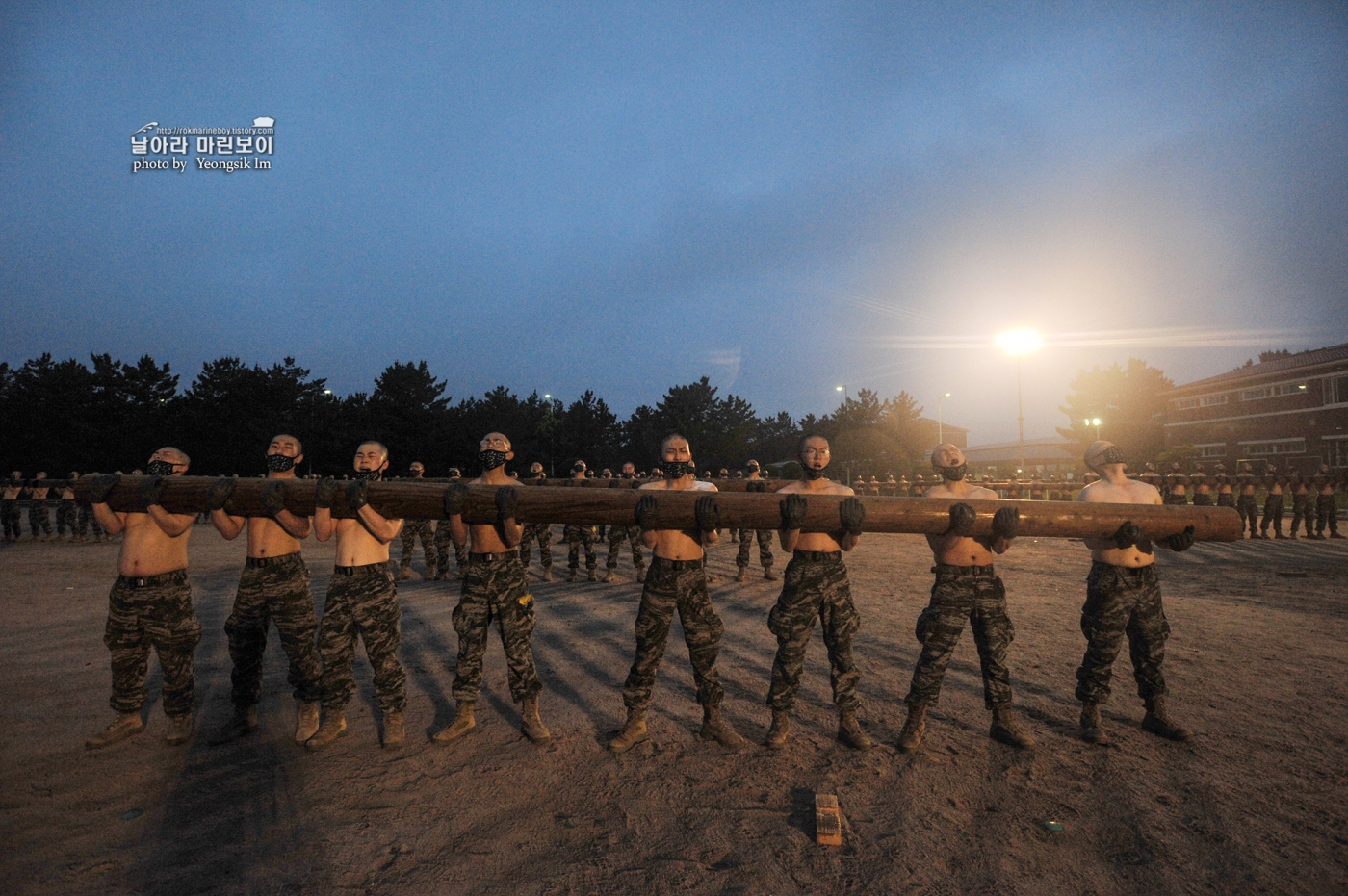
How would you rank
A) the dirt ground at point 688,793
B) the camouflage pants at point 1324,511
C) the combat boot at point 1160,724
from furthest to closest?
1. the camouflage pants at point 1324,511
2. the combat boot at point 1160,724
3. the dirt ground at point 688,793

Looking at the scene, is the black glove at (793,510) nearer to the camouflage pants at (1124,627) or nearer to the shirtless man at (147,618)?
the camouflage pants at (1124,627)

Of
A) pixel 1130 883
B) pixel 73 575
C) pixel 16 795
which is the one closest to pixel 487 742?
pixel 16 795

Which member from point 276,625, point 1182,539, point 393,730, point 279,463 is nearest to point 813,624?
point 1182,539

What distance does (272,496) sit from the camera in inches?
194

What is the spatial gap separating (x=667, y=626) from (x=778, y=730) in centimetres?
133

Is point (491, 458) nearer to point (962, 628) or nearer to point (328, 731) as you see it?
point (328, 731)

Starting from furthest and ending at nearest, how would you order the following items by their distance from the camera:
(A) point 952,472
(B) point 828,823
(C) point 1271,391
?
(C) point 1271,391, (A) point 952,472, (B) point 828,823

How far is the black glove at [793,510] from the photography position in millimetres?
4523

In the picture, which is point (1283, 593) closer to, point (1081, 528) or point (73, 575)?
point (1081, 528)

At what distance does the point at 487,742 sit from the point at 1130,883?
15.3 feet

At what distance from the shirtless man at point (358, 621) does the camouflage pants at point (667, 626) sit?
2039mm

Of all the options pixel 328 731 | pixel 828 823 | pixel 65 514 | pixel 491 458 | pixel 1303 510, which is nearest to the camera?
pixel 828 823

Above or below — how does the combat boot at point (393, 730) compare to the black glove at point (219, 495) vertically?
below

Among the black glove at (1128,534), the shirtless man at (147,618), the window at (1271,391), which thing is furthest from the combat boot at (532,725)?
the window at (1271,391)
